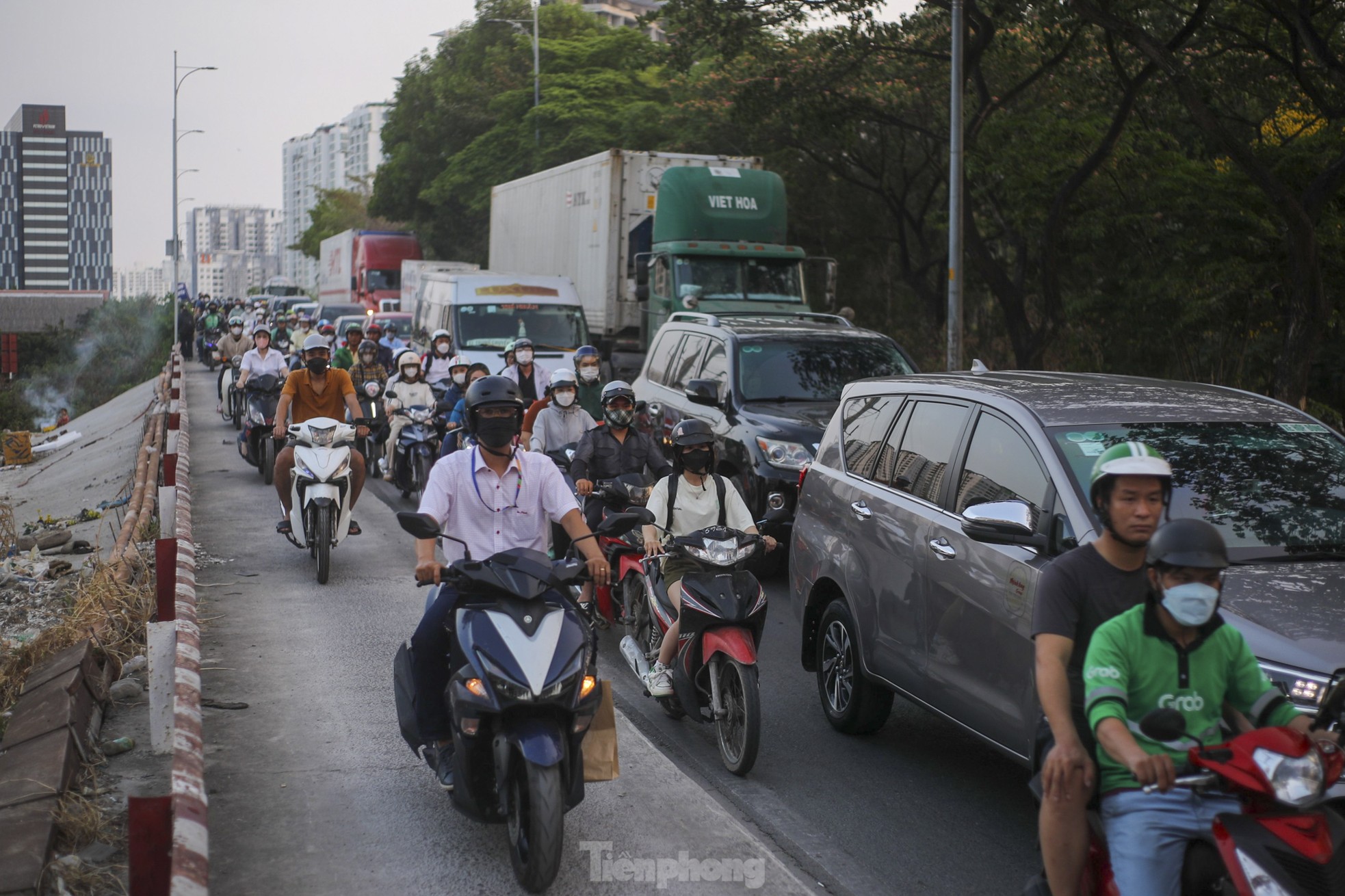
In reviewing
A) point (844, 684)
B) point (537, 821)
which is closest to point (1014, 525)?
point (537, 821)

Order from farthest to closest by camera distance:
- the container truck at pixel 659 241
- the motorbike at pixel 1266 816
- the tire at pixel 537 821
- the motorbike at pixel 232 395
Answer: the motorbike at pixel 232 395, the container truck at pixel 659 241, the tire at pixel 537 821, the motorbike at pixel 1266 816

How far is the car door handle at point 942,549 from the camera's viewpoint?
18.4 ft

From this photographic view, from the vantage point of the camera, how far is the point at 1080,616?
3.65 meters

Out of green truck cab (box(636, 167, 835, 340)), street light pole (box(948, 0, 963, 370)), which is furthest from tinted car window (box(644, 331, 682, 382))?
street light pole (box(948, 0, 963, 370))

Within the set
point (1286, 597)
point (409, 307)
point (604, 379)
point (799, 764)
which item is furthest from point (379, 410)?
point (409, 307)

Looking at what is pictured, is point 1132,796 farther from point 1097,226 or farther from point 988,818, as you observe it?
point 1097,226

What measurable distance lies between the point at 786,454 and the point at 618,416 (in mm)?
2404

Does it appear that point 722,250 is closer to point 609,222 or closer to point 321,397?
point 609,222

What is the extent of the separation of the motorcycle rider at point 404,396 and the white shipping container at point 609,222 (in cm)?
896

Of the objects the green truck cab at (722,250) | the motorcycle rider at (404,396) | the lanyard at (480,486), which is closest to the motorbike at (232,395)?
the green truck cab at (722,250)

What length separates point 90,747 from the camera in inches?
243

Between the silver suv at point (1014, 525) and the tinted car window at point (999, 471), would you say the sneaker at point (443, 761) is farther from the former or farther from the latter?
the tinted car window at point (999, 471)

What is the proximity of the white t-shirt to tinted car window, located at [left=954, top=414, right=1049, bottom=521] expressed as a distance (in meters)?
1.31

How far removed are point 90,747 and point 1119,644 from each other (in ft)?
15.4
